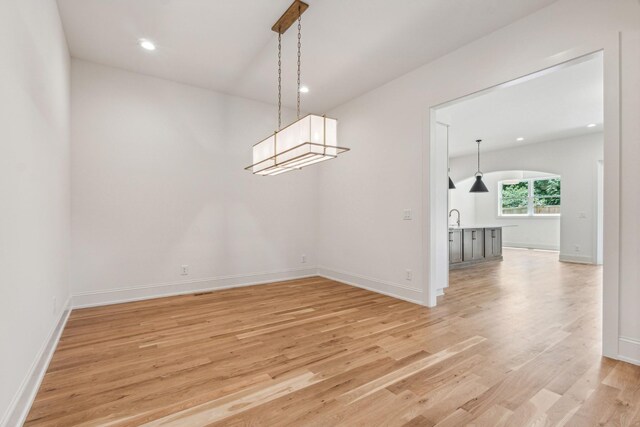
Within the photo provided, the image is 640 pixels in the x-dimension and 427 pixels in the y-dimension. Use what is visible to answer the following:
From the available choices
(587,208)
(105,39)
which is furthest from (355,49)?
(587,208)

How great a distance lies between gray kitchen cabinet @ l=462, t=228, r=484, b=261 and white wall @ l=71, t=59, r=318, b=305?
3731 mm

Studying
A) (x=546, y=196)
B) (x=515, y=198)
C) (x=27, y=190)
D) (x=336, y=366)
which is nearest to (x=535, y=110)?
(x=546, y=196)

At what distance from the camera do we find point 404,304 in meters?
3.88

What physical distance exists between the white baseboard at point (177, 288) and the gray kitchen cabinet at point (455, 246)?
3032mm

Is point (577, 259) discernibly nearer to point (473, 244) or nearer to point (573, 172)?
point (573, 172)

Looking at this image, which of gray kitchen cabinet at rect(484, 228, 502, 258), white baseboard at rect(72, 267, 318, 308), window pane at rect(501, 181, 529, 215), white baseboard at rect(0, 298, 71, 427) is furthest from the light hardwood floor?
window pane at rect(501, 181, 529, 215)

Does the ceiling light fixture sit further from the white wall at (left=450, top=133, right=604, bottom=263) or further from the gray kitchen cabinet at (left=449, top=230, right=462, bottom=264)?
the white wall at (left=450, top=133, right=604, bottom=263)

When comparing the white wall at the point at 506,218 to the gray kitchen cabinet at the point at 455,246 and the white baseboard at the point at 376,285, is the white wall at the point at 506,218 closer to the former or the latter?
the gray kitchen cabinet at the point at 455,246

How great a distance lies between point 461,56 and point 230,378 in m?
3.85

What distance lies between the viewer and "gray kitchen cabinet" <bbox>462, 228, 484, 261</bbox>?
666 centimetres

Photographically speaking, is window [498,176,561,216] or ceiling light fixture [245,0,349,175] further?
window [498,176,561,216]

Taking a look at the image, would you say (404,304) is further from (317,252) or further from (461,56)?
(461,56)

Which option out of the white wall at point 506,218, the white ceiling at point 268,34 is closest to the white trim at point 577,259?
the white wall at point 506,218

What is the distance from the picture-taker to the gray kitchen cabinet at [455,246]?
634cm
